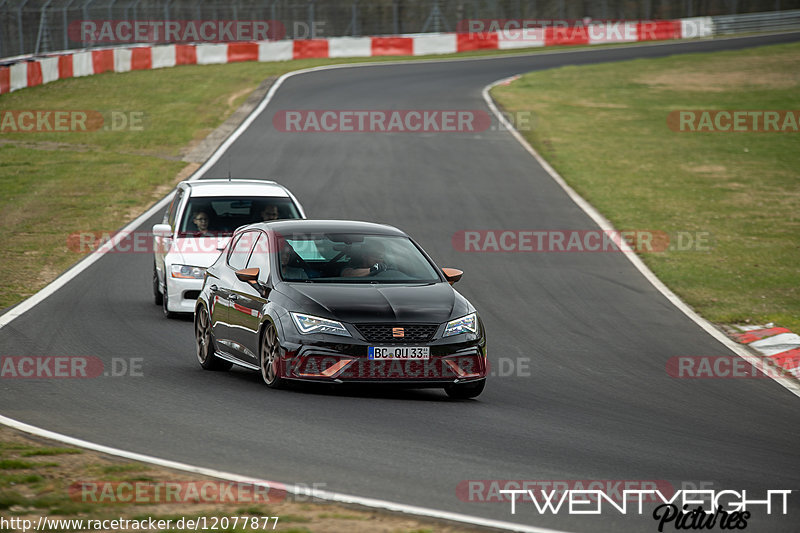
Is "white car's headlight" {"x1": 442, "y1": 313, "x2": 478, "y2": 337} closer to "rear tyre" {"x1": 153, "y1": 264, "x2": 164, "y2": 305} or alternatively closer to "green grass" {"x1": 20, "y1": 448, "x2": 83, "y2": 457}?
"green grass" {"x1": 20, "y1": 448, "x2": 83, "y2": 457}

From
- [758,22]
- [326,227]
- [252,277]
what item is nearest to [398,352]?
[252,277]

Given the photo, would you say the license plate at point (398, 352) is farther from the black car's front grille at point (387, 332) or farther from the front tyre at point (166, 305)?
the front tyre at point (166, 305)

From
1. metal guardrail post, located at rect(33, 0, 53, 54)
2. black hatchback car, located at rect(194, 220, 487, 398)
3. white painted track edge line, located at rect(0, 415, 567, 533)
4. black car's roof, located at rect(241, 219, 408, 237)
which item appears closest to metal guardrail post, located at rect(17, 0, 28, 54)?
metal guardrail post, located at rect(33, 0, 53, 54)

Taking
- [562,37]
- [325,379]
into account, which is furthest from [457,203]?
[562,37]

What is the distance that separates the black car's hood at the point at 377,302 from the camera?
10.1m

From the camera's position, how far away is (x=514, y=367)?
1222 centimetres

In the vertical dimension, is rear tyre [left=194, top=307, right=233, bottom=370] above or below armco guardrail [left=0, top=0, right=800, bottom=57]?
below

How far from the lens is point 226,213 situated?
16.2 metres

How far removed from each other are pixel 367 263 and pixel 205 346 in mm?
2090

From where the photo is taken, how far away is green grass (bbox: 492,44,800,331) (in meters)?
18.8

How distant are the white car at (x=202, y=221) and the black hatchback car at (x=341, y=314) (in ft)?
10.7

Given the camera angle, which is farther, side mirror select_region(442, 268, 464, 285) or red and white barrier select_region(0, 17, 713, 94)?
red and white barrier select_region(0, 17, 713, 94)

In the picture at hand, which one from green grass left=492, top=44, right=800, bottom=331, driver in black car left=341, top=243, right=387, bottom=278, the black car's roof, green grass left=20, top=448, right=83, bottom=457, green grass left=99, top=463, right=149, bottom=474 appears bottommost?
green grass left=492, top=44, right=800, bottom=331

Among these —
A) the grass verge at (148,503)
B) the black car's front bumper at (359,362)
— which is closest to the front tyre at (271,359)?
the black car's front bumper at (359,362)
